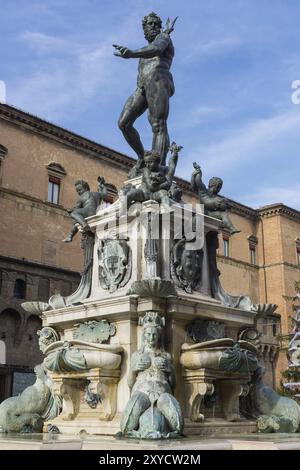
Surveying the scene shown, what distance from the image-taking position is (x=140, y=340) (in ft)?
23.4

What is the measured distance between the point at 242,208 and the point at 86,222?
42953mm

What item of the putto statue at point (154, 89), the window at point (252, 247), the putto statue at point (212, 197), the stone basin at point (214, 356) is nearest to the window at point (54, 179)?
the window at point (252, 247)

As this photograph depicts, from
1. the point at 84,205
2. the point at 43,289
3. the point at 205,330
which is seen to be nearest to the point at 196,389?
the point at 205,330

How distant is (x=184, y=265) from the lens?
7.85 metres

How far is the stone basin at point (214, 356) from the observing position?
7.08 m

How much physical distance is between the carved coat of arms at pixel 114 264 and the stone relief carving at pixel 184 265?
0.57 metres

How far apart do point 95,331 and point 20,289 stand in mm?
24515

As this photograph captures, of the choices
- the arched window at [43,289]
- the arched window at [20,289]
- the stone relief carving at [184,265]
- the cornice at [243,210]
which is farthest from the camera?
the cornice at [243,210]

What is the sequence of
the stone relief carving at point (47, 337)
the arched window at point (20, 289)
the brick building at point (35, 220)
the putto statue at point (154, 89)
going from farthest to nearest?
the arched window at point (20, 289) < the brick building at point (35, 220) < the putto statue at point (154, 89) < the stone relief carving at point (47, 337)

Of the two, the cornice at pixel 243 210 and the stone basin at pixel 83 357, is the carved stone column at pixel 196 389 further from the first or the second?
the cornice at pixel 243 210

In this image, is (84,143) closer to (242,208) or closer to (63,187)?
(63,187)

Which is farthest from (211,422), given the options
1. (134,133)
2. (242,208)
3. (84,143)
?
(242,208)

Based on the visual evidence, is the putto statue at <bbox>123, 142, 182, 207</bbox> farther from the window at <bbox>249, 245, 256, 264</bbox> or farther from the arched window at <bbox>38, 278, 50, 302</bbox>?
the window at <bbox>249, 245, 256, 264</bbox>

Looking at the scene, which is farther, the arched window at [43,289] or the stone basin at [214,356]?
the arched window at [43,289]
